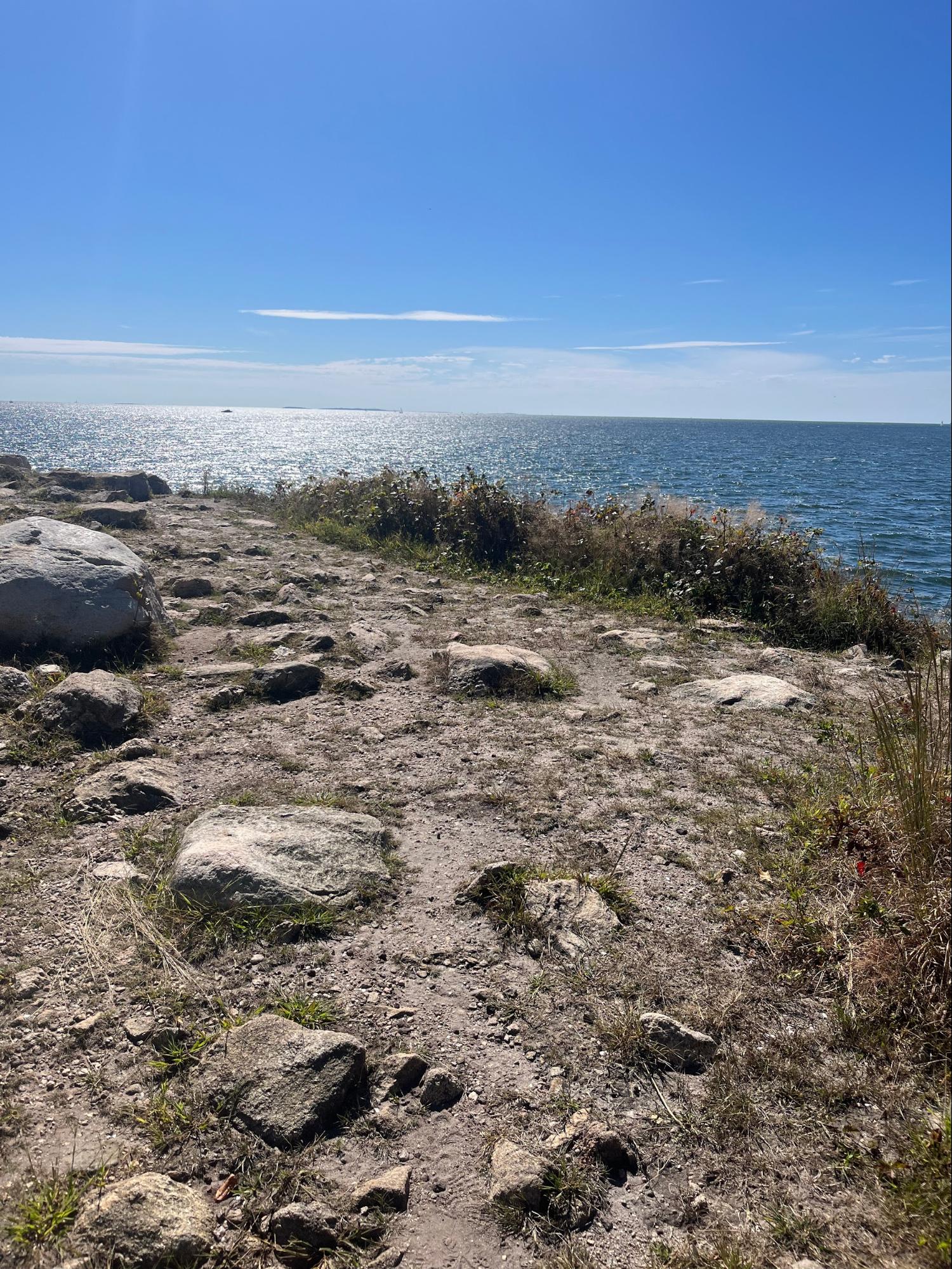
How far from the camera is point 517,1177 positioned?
2527 millimetres

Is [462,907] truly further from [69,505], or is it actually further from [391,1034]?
[69,505]

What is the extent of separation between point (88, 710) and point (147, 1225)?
4.30 meters

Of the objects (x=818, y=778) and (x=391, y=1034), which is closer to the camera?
(x=391, y=1034)

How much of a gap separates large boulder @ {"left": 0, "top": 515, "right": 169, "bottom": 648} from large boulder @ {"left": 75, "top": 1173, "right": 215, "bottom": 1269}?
19.1 ft

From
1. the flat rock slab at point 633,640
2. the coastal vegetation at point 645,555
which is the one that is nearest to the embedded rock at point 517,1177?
the flat rock slab at point 633,640

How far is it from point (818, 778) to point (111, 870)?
474 centimetres

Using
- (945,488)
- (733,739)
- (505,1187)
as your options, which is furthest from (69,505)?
(945,488)

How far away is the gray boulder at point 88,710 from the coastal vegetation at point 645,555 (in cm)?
697

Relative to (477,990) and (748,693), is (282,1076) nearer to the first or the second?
(477,990)

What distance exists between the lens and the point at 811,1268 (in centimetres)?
217

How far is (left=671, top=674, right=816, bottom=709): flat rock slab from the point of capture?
683 cm

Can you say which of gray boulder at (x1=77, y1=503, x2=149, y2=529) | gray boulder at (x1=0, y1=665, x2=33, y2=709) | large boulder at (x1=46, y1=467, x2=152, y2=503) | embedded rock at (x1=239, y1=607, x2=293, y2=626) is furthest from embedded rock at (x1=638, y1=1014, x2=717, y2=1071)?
large boulder at (x1=46, y1=467, x2=152, y2=503)

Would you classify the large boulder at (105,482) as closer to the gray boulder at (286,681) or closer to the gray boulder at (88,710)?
the gray boulder at (286,681)

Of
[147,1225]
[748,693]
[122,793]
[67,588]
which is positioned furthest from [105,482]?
[147,1225]
